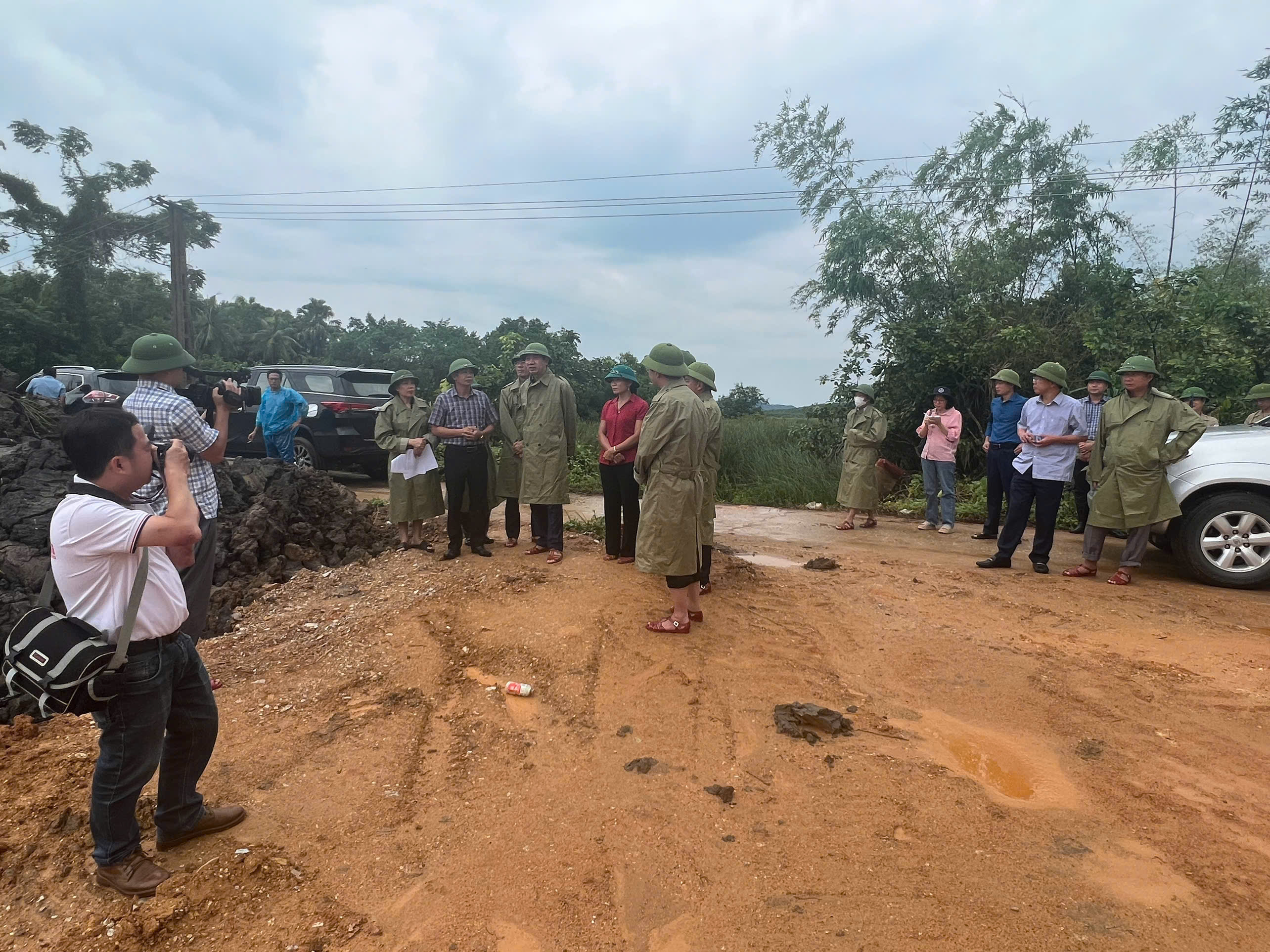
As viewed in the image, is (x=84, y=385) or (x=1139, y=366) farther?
(x=84, y=385)

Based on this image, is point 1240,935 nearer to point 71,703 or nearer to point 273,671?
point 71,703

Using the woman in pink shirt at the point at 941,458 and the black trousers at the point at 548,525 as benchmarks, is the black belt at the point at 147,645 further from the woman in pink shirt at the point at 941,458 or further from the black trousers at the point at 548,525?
the woman in pink shirt at the point at 941,458

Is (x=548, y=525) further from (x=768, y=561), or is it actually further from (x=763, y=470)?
(x=763, y=470)

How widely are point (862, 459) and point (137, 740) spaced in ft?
24.0

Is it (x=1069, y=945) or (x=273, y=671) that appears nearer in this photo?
(x=1069, y=945)

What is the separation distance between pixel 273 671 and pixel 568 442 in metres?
2.97

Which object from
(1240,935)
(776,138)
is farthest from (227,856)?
(776,138)

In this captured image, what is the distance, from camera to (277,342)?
33.1 metres

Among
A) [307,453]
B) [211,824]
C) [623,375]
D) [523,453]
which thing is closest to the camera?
[211,824]

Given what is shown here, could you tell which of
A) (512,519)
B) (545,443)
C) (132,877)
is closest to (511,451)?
(545,443)

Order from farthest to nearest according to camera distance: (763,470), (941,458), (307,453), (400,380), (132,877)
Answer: (763,470) → (307,453) → (941,458) → (400,380) → (132,877)

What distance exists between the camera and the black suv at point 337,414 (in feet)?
33.8

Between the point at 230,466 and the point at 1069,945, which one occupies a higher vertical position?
the point at 230,466

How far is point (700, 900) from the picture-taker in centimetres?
246
